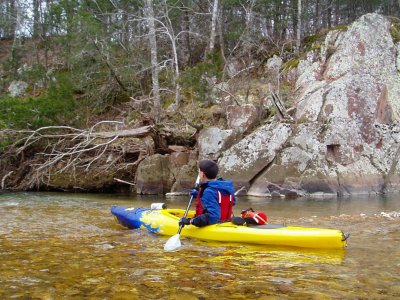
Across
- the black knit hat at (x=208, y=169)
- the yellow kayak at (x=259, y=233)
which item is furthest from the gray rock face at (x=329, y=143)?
the black knit hat at (x=208, y=169)

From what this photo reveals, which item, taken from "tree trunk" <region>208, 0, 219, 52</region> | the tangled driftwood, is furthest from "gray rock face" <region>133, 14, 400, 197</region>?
"tree trunk" <region>208, 0, 219, 52</region>

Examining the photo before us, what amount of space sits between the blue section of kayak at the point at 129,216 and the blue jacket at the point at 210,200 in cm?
135

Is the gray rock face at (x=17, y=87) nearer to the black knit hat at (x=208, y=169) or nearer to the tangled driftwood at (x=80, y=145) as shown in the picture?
the tangled driftwood at (x=80, y=145)

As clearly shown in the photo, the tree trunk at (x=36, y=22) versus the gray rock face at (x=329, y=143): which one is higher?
the tree trunk at (x=36, y=22)

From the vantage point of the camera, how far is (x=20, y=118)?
1338cm

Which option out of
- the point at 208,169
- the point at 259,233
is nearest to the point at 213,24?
the point at 208,169

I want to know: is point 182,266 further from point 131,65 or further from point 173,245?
point 131,65

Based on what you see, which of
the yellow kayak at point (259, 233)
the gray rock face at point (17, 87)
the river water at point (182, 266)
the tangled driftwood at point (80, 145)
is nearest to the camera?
the river water at point (182, 266)

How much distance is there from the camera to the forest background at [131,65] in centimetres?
1396

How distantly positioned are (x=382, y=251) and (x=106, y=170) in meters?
10.7

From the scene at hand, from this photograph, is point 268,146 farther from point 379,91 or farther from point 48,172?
point 48,172

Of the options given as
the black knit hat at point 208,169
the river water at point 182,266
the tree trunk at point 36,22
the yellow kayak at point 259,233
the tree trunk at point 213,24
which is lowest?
the river water at point 182,266

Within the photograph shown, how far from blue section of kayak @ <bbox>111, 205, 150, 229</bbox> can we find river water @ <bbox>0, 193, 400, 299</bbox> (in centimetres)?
13

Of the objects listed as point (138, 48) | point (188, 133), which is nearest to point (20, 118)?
point (188, 133)
